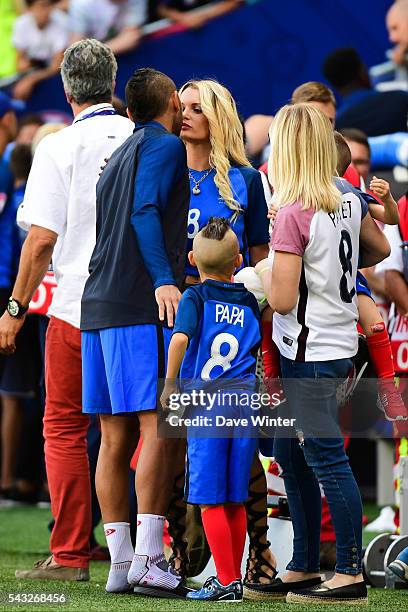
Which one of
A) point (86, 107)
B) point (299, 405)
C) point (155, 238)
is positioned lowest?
point (299, 405)

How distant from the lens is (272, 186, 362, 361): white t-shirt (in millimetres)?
4285

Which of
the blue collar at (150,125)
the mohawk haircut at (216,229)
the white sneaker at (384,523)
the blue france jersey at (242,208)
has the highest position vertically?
the blue collar at (150,125)

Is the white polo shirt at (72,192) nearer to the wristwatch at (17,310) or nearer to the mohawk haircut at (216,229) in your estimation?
the wristwatch at (17,310)

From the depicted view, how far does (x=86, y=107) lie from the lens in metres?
5.13

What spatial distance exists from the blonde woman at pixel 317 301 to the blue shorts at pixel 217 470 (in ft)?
0.69

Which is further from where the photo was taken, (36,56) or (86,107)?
(36,56)

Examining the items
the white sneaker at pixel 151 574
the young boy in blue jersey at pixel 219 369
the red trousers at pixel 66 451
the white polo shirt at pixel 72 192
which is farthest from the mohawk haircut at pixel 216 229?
the white sneaker at pixel 151 574

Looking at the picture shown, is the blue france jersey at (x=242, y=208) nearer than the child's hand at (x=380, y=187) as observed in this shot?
No

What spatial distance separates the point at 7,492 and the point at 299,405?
15.0ft

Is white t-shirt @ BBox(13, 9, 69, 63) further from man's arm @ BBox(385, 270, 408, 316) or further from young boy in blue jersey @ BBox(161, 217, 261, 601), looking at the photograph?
young boy in blue jersey @ BBox(161, 217, 261, 601)

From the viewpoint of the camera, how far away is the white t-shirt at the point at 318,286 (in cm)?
429

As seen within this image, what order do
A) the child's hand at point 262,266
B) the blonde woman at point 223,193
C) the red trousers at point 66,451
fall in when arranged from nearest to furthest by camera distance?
the child's hand at point 262,266, the blonde woman at point 223,193, the red trousers at point 66,451

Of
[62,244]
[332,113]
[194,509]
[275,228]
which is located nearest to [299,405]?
[275,228]

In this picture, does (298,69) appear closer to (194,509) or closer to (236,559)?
(194,509)
